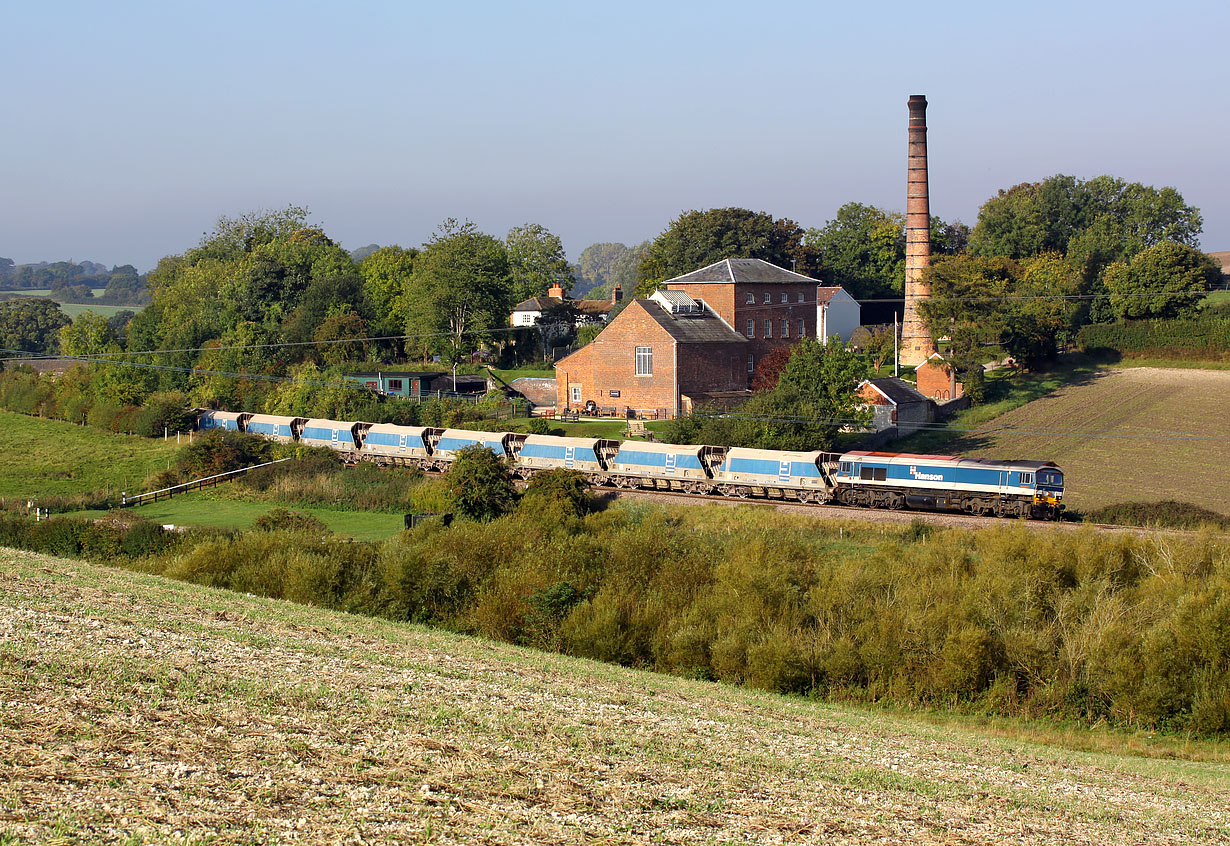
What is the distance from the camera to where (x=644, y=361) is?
6594cm

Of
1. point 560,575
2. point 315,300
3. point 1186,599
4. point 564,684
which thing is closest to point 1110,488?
point 1186,599

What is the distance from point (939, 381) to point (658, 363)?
18098 millimetres

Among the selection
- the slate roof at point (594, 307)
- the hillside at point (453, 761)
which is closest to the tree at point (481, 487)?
the hillside at point (453, 761)

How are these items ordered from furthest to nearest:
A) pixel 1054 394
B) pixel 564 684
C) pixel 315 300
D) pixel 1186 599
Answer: pixel 315 300
pixel 1054 394
pixel 1186 599
pixel 564 684

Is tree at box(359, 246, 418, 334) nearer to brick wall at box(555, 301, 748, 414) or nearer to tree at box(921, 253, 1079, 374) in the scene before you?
brick wall at box(555, 301, 748, 414)

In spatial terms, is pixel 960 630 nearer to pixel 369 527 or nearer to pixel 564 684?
pixel 564 684

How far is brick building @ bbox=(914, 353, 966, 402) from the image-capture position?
221ft

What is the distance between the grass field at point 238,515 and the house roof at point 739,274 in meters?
32.1

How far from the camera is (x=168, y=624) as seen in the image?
1797cm

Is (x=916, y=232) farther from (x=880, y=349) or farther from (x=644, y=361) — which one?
(x=644, y=361)

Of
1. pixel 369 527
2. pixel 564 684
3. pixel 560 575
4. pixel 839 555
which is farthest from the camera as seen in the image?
pixel 369 527

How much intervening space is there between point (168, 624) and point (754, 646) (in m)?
12.0

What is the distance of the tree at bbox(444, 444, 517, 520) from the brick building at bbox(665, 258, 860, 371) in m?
28.1

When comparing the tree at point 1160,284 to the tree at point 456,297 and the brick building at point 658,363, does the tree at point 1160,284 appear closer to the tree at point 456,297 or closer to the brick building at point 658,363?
the brick building at point 658,363
